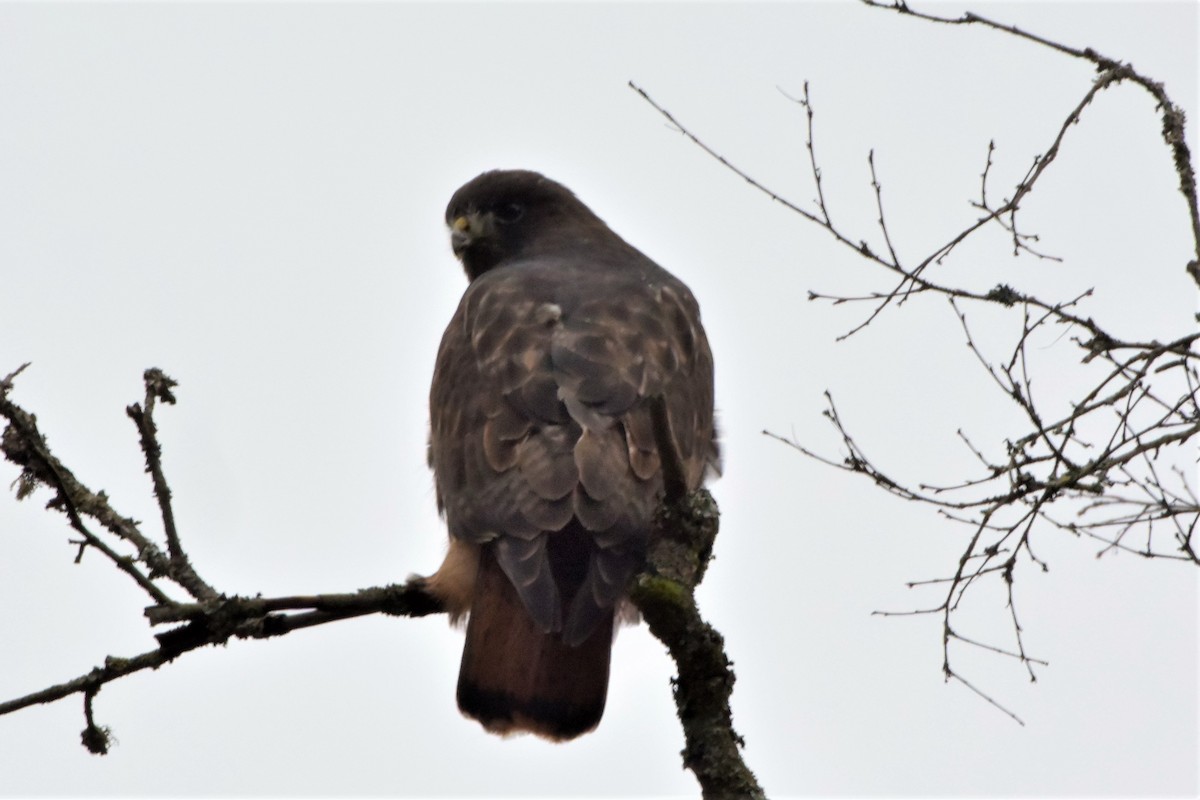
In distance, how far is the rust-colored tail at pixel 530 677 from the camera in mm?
3969

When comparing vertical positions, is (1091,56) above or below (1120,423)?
above

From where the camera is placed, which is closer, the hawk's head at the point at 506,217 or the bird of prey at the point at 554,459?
the bird of prey at the point at 554,459

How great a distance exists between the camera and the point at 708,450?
17.3 feet

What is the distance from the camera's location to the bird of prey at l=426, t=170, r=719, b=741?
4012 mm

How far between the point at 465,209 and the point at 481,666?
3330 mm

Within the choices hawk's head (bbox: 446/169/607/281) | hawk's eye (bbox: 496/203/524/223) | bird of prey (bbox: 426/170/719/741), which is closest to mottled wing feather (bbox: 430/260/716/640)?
bird of prey (bbox: 426/170/719/741)

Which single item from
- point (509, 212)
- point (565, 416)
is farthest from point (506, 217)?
point (565, 416)

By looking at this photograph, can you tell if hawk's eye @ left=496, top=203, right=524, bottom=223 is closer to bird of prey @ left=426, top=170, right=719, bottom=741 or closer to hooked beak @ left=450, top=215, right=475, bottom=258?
hooked beak @ left=450, top=215, right=475, bottom=258

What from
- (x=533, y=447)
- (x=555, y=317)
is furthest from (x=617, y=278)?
(x=533, y=447)

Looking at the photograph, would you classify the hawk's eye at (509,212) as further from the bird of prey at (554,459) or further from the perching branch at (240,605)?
the perching branch at (240,605)

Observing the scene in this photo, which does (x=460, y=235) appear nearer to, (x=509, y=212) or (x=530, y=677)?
(x=509, y=212)

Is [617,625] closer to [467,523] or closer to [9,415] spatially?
[467,523]

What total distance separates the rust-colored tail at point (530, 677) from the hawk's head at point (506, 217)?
9.71 feet

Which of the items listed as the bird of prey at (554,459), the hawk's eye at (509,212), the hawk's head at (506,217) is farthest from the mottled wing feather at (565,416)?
the hawk's eye at (509,212)
